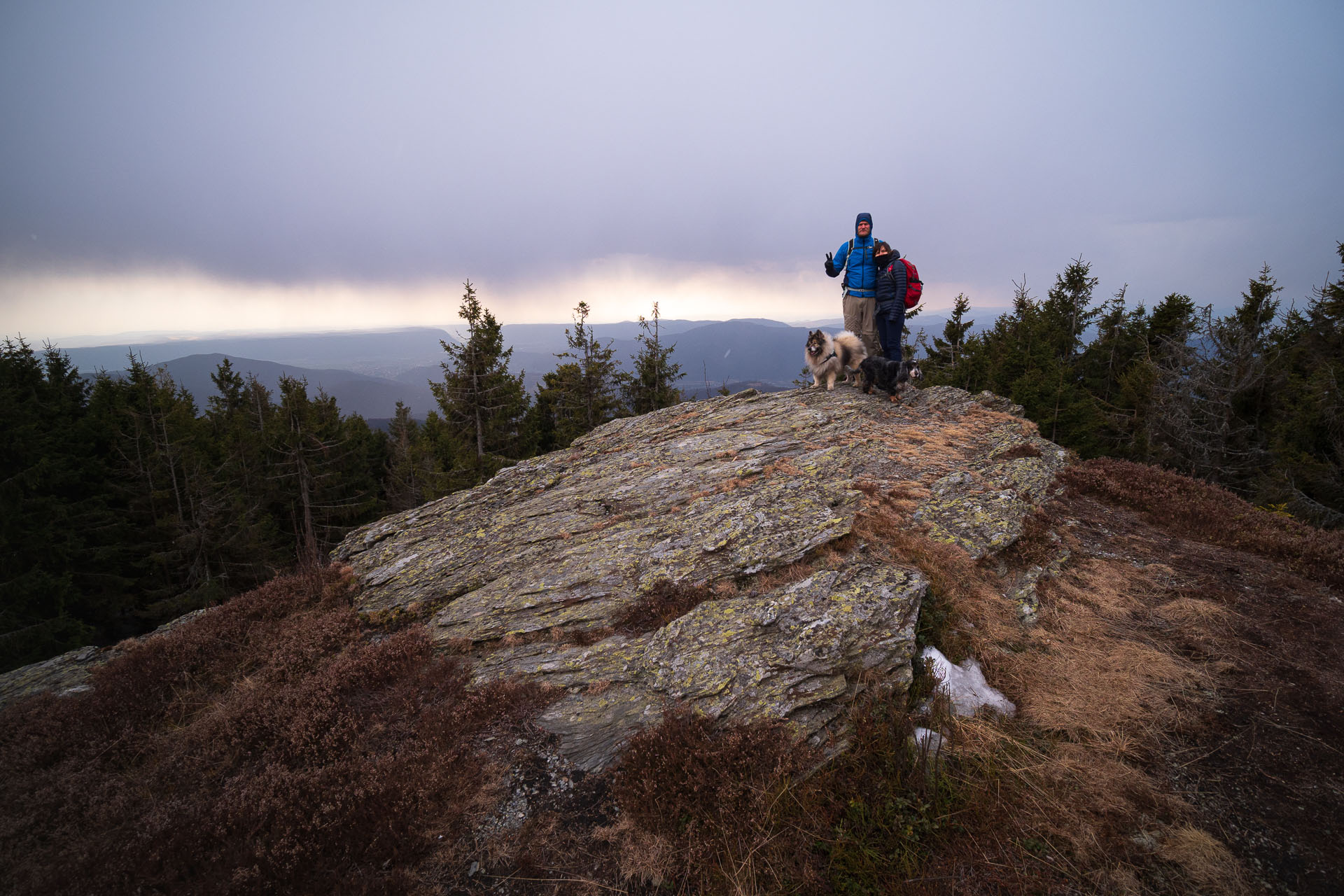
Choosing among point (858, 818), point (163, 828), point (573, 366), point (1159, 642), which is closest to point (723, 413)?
point (1159, 642)

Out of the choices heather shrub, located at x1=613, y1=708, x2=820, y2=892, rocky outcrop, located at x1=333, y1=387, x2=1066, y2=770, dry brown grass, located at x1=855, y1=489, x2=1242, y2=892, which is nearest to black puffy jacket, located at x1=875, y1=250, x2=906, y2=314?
rocky outcrop, located at x1=333, y1=387, x2=1066, y2=770

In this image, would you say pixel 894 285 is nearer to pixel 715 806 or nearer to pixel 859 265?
pixel 859 265

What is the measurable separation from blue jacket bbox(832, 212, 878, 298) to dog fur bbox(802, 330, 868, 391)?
134 cm

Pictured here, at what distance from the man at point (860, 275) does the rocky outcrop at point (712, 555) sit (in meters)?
2.25

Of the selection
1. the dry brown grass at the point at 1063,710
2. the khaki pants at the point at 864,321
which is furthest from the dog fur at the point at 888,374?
the dry brown grass at the point at 1063,710

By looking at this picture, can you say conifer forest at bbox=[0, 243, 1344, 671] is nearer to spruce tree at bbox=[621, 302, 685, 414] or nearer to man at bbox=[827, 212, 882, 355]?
spruce tree at bbox=[621, 302, 685, 414]

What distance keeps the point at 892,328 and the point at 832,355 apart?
1.93m

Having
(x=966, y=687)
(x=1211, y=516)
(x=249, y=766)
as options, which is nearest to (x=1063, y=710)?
(x=966, y=687)

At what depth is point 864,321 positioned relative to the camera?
13859 mm

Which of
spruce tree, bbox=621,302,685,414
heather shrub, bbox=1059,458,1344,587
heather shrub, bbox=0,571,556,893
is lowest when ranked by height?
heather shrub, bbox=0,571,556,893

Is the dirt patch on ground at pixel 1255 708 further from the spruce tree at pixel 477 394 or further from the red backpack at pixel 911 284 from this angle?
the spruce tree at pixel 477 394

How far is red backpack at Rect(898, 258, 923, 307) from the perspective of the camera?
41.6 feet

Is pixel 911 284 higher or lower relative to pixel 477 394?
higher

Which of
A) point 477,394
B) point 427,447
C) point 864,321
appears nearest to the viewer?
point 864,321
